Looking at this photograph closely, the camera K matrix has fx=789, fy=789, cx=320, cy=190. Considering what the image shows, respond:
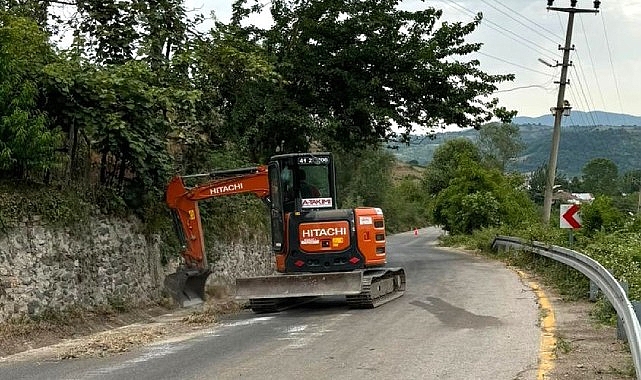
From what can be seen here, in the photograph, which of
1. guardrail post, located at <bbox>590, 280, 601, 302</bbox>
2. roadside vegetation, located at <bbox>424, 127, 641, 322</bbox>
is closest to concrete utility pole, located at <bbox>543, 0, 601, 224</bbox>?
roadside vegetation, located at <bbox>424, 127, 641, 322</bbox>

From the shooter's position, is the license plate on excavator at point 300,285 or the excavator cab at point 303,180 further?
the excavator cab at point 303,180

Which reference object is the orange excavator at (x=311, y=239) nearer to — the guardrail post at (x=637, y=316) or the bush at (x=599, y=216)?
the guardrail post at (x=637, y=316)

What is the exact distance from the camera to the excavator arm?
16.5m

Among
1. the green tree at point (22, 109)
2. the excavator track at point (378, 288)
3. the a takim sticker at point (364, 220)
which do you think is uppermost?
the green tree at point (22, 109)

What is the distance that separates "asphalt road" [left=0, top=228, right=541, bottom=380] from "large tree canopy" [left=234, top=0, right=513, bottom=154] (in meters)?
11.9

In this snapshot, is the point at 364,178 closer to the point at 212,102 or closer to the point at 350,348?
the point at 212,102

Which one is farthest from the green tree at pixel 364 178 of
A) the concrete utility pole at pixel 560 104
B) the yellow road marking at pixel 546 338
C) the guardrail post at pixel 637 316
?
the guardrail post at pixel 637 316

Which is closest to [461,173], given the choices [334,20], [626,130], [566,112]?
[566,112]

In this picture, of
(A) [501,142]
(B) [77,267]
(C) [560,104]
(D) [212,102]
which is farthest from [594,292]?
(A) [501,142]

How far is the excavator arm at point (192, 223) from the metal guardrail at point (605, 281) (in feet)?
21.9

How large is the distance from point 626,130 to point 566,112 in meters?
179

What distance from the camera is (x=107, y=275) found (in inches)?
630

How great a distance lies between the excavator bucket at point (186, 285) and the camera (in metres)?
17.6

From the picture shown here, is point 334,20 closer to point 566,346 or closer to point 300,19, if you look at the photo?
point 300,19
